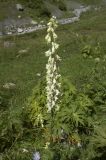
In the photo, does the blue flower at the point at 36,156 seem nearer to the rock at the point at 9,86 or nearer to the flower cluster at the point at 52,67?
the flower cluster at the point at 52,67

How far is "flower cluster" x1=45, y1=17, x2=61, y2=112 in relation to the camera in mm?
7750

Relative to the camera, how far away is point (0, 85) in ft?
79.2

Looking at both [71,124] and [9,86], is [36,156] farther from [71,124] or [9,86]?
[9,86]

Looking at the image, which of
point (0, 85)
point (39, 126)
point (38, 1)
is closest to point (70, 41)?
point (0, 85)

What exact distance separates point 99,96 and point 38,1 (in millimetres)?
49698

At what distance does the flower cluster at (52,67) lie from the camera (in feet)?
25.4

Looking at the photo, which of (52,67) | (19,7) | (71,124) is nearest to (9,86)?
(71,124)

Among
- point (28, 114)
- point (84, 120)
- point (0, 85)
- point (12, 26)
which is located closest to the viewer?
point (84, 120)

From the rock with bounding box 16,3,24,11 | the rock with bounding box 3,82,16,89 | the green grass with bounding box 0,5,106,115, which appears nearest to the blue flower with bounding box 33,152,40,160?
the green grass with bounding box 0,5,106,115

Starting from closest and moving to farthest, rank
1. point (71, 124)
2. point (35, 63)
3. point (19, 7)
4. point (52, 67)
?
point (52, 67) < point (71, 124) < point (35, 63) < point (19, 7)

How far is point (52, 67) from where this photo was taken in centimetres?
777

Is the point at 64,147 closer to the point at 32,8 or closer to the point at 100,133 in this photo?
the point at 100,133

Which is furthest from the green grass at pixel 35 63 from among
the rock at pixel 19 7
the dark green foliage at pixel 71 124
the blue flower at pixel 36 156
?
the rock at pixel 19 7

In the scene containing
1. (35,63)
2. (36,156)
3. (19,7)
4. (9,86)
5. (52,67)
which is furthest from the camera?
(19,7)
